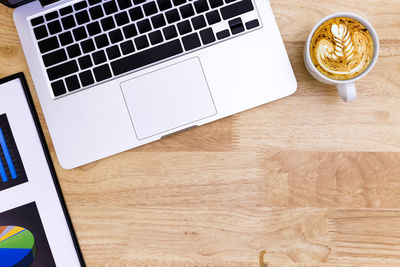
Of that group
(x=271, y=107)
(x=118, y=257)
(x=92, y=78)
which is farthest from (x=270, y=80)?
(x=118, y=257)

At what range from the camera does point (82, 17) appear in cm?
57

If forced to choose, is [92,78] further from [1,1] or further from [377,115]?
[377,115]

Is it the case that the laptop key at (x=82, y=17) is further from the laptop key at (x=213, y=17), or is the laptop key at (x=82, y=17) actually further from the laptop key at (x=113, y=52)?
the laptop key at (x=213, y=17)

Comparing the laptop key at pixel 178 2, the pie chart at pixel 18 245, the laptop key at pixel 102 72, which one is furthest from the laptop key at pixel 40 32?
the pie chart at pixel 18 245

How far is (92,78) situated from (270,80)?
0.29 m

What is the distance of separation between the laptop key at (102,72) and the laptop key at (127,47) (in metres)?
0.04

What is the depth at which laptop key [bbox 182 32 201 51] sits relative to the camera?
0.56 m

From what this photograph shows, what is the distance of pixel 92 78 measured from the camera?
1.86ft

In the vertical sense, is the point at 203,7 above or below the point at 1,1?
below

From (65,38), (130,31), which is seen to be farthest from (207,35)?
(65,38)

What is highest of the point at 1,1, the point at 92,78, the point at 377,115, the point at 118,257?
the point at 1,1

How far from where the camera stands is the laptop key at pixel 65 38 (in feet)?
1.86

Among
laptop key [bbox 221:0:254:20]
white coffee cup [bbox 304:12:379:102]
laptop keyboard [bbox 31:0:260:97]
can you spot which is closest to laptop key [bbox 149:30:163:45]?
laptop keyboard [bbox 31:0:260:97]

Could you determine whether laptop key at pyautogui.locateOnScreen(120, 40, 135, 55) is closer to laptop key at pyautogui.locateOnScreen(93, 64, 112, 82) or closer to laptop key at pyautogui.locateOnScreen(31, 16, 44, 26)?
laptop key at pyautogui.locateOnScreen(93, 64, 112, 82)
